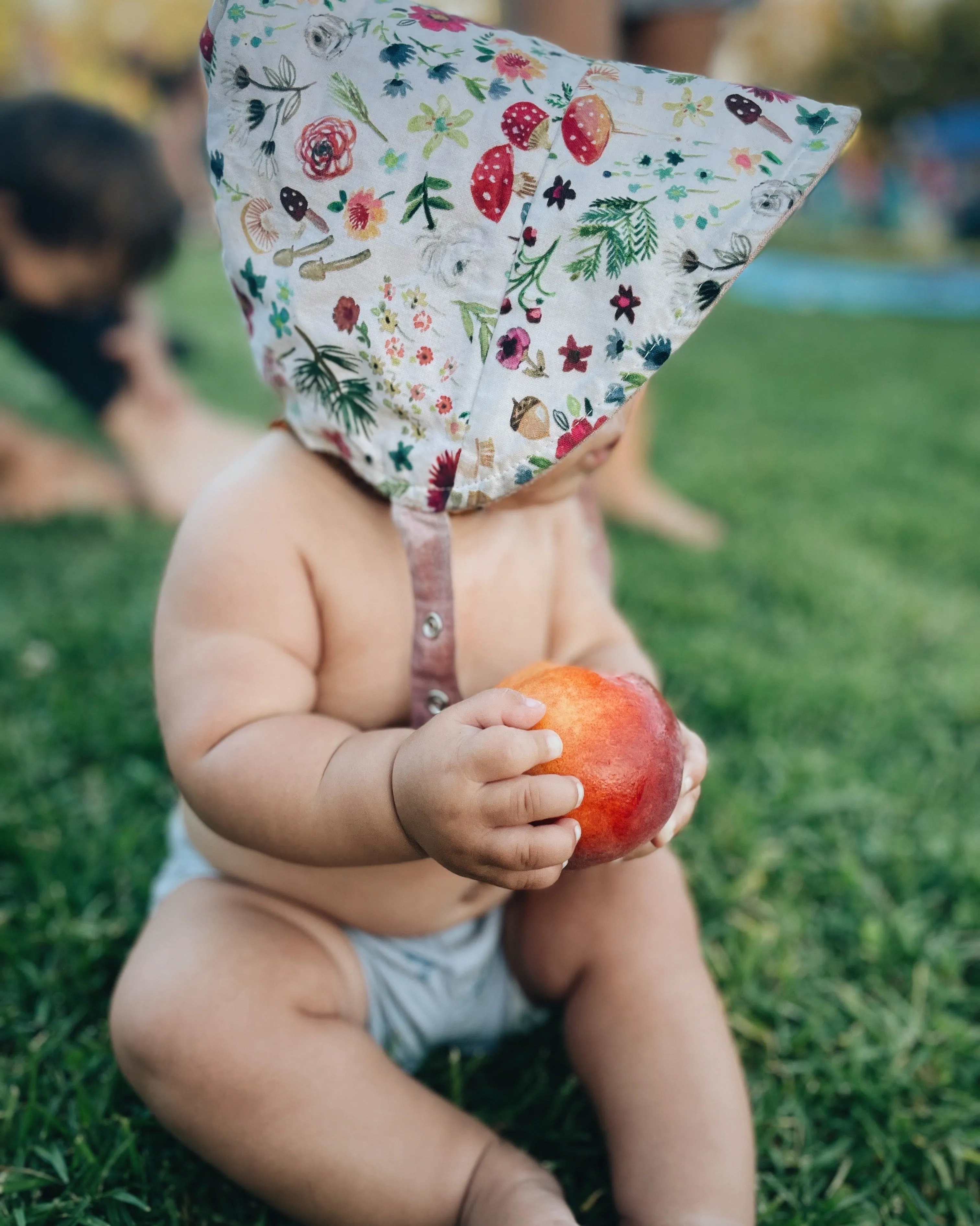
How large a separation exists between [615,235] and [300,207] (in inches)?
14.1

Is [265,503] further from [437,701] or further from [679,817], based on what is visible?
[679,817]

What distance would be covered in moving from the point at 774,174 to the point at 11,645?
2204 mm

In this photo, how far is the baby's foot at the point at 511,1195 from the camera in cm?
119

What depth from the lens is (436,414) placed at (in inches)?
48.3

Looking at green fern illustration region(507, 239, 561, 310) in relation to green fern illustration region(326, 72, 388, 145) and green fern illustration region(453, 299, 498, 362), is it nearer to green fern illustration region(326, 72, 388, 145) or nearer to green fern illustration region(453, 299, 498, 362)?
green fern illustration region(453, 299, 498, 362)

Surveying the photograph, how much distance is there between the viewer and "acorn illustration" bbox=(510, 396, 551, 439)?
3.96 feet

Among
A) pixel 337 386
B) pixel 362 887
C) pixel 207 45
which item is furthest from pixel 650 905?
pixel 207 45

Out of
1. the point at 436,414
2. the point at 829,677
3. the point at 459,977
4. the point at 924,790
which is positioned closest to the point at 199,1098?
the point at 459,977

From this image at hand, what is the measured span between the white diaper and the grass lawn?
47 mm

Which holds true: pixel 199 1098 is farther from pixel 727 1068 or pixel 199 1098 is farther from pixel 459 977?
pixel 727 1068

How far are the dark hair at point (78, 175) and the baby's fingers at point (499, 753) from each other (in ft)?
12.1

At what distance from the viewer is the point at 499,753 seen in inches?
41.2

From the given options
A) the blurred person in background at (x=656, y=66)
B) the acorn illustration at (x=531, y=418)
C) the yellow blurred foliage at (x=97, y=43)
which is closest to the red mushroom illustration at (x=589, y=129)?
the acorn illustration at (x=531, y=418)

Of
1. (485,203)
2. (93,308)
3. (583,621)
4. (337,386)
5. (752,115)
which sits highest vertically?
(752,115)
